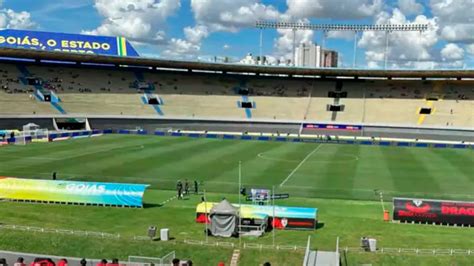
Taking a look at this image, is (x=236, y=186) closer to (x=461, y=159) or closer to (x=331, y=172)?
(x=331, y=172)

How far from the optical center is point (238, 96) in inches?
3755

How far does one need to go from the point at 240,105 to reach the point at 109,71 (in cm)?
2535

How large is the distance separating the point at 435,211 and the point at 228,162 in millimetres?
26119

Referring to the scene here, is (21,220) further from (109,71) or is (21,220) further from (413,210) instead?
(109,71)

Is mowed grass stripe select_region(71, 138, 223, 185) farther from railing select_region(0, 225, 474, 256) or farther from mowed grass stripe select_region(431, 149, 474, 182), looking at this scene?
mowed grass stripe select_region(431, 149, 474, 182)

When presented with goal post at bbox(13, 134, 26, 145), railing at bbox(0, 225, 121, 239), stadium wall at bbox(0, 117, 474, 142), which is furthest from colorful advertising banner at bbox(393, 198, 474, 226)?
stadium wall at bbox(0, 117, 474, 142)

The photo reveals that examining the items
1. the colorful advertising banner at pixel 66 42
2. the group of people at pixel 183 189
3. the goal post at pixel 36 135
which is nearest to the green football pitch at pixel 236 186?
the group of people at pixel 183 189

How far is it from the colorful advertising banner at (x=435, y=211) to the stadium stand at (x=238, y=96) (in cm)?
5961

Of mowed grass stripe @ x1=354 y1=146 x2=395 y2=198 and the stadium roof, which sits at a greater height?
the stadium roof

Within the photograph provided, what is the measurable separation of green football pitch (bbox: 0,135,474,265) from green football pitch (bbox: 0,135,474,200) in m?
0.10

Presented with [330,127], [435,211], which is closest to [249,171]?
[435,211]

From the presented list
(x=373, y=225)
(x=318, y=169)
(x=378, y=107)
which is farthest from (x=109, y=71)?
(x=373, y=225)

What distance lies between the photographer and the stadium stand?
86062 mm

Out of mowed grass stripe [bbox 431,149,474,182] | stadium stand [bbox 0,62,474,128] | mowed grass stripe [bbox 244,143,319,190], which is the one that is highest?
stadium stand [bbox 0,62,474,128]
